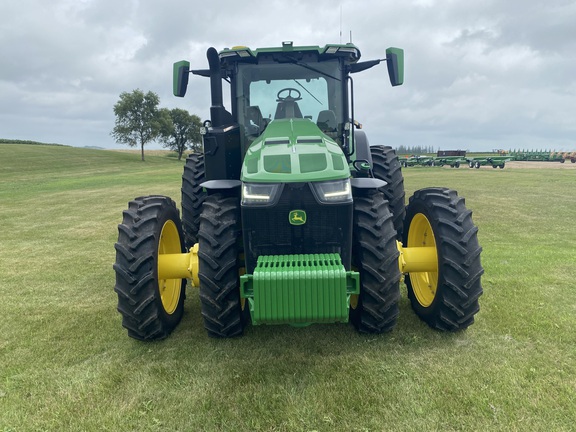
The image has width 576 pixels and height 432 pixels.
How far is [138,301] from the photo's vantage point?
3.64 m

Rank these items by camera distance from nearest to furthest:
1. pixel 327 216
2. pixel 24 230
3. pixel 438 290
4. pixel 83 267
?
1. pixel 327 216
2. pixel 438 290
3. pixel 83 267
4. pixel 24 230

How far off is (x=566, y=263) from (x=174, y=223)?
18.4 feet

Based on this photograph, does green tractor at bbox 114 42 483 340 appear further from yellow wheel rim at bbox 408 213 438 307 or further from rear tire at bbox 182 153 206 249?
rear tire at bbox 182 153 206 249

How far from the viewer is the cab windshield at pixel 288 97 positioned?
15.4 feet

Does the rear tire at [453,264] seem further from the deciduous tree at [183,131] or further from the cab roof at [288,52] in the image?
the deciduous tree at [183,131]

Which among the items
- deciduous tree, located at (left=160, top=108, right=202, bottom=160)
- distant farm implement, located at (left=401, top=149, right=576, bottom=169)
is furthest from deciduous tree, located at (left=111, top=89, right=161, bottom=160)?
distant farm implement, located at (left=401, top=149, right=576, bottom=169)

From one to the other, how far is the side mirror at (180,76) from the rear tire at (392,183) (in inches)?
→ 112

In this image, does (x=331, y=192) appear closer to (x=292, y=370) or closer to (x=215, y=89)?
(x=292, y=370)

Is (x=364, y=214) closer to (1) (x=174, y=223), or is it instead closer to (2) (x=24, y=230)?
(1) (x=174, y=223)

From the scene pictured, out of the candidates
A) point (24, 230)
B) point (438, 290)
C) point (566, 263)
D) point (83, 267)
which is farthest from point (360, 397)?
point (24, 230)

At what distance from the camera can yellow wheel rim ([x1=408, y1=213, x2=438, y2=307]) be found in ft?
14.3

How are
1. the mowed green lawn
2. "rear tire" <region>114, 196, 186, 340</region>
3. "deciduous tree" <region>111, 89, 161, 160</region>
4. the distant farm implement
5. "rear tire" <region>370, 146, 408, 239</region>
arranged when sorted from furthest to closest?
"deciduous tree" <region>111, 89, 161, 160</region> → the distant farm implement → "rear tire" <region>370, 146, 408, 239</region> → "rear tire" <region>114, 196, 186, 340</region> → the mowed green lawn

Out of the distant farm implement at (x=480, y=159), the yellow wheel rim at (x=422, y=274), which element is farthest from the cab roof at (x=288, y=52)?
the distant farm implement at (x=480, y=159)

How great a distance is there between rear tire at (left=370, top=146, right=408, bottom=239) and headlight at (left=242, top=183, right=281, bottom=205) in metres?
2.67
